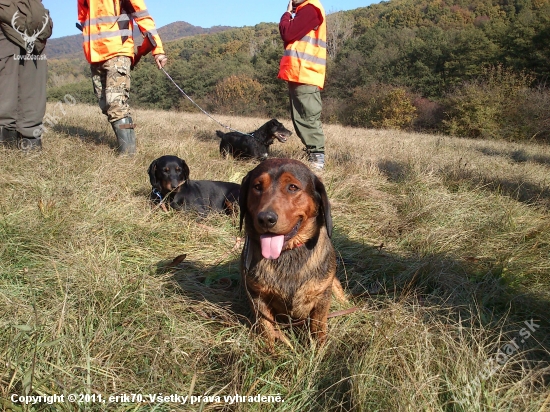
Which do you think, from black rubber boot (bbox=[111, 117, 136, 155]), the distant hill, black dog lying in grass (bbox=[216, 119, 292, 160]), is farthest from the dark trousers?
the distant hill

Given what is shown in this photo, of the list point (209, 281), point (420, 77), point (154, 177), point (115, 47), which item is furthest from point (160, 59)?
point (420, 77)

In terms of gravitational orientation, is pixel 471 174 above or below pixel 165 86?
below

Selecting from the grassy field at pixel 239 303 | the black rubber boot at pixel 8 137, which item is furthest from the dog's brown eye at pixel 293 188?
the black rubber boot at pixel 8 137

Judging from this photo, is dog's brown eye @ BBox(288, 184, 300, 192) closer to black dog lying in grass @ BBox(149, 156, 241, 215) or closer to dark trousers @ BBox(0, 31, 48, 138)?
black dog lying in grass @ BBox(149, 156, 241, 215)

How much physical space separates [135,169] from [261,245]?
3.47m

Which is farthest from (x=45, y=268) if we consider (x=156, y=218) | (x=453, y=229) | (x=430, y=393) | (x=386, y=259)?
(x=453, y=229)

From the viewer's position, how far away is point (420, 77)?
3212 cm

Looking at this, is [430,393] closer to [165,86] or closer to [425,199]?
[425,199]

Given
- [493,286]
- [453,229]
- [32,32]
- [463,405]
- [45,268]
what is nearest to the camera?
[463,405]

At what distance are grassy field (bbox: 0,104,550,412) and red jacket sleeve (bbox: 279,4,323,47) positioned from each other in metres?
2.39

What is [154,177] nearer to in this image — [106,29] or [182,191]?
[182,191]

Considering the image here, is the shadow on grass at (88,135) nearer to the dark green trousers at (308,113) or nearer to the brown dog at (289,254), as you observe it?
the dark green trousers at (308,113)

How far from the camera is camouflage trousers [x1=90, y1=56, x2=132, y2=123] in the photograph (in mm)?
5137

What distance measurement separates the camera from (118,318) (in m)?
2.02
